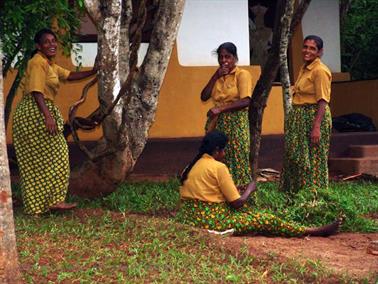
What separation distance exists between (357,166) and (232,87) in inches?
166

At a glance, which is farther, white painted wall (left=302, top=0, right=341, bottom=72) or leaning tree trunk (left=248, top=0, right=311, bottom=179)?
white painted wall (left=302, top=0, right=341, bottom=72)

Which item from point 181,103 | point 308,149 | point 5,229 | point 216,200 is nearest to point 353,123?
point 181,103

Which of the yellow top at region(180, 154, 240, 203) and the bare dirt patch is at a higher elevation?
the yellow top at region(180, 154, 240, 203)

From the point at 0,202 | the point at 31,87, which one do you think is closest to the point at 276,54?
the point at 31,87

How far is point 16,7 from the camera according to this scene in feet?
23.5

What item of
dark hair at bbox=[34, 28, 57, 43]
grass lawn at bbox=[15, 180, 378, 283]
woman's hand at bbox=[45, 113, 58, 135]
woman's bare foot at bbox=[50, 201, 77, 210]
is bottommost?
grass lawn at bbox=[15, 180, 378, 283]

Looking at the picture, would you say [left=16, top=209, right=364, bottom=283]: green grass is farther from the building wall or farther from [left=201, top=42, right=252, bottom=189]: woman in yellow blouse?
the building wall

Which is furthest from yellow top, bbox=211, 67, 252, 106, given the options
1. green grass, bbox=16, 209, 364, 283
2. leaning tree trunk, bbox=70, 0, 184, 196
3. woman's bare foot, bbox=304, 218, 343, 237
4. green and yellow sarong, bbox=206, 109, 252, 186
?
green grass, bbox=16, 209, 364, 283

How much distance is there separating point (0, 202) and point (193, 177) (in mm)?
2048

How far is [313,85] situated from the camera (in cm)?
763

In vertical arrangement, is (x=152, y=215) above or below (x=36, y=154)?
below

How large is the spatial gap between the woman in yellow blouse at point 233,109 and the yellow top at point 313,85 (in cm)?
48

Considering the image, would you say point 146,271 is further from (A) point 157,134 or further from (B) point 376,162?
(B) point 376,162

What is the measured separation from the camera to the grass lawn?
5.25 metres
